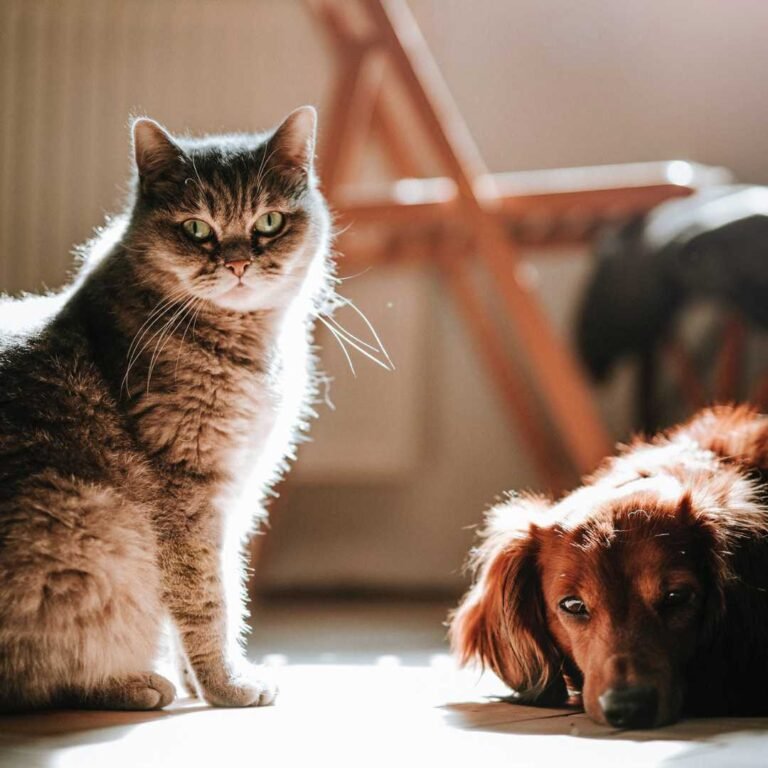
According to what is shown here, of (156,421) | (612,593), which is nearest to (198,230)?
(156,421)

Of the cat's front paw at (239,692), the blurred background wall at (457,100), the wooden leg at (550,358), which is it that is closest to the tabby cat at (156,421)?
the cat's front paw at (239,692)

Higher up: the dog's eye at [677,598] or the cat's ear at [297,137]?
the cat's ear at [297,137]

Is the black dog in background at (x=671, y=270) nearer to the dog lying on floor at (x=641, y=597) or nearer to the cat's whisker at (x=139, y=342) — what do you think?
the dog lying on floor at (x=641, y=597)

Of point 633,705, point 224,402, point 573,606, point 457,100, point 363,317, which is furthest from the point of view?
→ point 457,100

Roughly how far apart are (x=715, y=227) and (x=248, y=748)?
53.0 inches

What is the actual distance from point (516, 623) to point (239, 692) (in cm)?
34

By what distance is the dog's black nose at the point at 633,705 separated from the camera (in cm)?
105

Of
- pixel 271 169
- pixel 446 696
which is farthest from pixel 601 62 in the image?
pixel 446 696

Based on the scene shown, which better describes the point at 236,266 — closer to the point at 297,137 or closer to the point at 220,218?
the point at 220,218

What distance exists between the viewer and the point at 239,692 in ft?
4.14

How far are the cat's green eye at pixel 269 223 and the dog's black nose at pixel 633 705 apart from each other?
2.40ft

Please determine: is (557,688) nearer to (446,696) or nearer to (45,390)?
(446,696)

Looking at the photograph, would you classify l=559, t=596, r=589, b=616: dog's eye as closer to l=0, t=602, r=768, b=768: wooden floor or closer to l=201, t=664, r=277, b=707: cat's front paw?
l=0, t=602, r=768, b=768: wooden floor

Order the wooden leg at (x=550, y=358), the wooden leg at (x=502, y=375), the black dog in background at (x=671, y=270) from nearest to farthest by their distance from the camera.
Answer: the black dog in background at (x=671, y=270) < the wooden leg at (x=550, y=358) < the wooden leg at (x=502, y=375)
